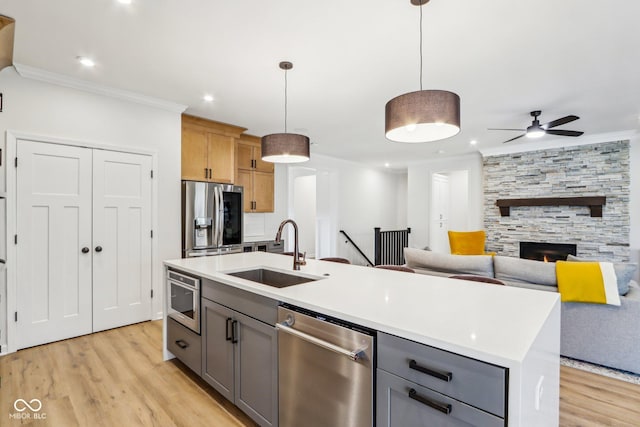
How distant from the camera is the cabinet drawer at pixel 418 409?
101 centimetres

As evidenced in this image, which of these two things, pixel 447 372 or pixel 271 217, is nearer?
pixel 447 372

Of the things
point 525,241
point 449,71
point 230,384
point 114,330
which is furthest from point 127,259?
point 525,241

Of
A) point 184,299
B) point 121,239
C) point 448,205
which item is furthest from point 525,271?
point 448,205

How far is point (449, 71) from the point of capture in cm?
294

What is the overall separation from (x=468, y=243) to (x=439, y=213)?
6.62 feet

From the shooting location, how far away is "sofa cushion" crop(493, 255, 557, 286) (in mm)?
2869

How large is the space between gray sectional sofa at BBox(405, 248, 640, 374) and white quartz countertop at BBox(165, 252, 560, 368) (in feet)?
4.58

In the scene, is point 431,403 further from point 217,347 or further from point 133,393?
point 133,393

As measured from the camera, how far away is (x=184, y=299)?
2.54 metres

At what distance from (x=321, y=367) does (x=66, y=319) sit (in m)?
3.14

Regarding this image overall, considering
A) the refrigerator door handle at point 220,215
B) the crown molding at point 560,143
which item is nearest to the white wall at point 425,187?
the crown molding at point 560,143

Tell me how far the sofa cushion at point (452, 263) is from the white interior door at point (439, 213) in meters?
4.16

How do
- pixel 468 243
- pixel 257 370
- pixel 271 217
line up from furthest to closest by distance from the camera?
pixel 271 217 → pixel 468 243 → pixel 257 370

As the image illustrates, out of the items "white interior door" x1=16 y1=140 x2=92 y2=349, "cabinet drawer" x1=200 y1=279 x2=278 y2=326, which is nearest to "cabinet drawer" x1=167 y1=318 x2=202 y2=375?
"cabinet drawer" x1=200 y1=279 x2=278 y2=326
